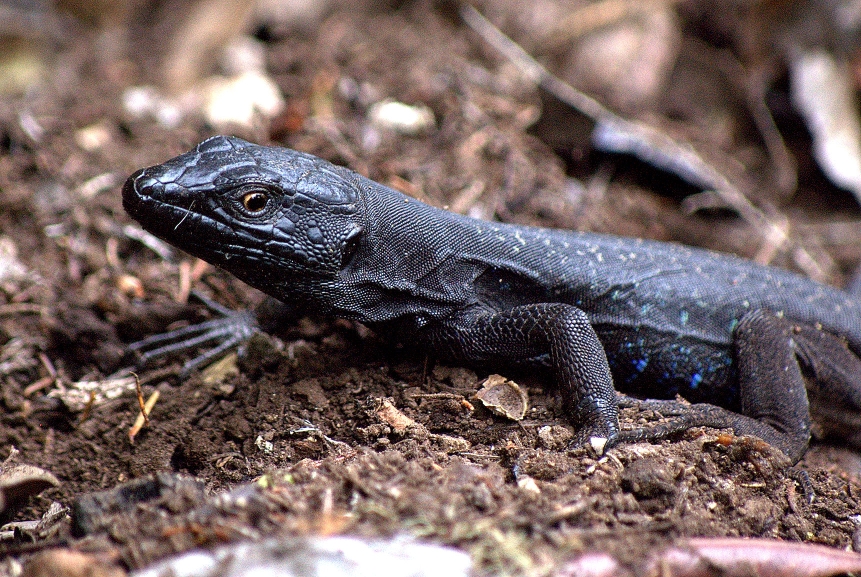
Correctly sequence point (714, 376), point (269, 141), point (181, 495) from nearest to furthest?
point (181, 495)
point (714, 376)
point (269, 141)

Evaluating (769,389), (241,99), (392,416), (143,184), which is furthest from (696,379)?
(241,99)

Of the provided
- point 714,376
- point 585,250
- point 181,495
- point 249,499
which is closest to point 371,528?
point 249,499

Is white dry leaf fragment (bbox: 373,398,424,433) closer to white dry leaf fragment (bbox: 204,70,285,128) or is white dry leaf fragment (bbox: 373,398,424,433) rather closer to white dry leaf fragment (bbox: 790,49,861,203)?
white dry leaf fragment (bbox: 204,70,285,128)

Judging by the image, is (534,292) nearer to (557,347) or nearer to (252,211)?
(557,347)

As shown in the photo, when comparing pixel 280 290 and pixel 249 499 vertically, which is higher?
pixel 280 290

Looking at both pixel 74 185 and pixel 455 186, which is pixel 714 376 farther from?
pixel 74 185

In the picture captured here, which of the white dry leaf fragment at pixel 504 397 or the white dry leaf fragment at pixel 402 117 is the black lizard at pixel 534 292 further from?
the white dry leaf fragment at pixel 402 117

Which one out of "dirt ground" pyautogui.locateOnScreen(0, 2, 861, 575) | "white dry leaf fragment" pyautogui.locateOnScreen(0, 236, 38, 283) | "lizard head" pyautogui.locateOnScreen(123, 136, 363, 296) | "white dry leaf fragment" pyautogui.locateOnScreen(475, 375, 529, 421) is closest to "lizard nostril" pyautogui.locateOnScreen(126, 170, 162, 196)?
"lizard head" pyautogui.locateOnScreen(123, 136, 363, 296)

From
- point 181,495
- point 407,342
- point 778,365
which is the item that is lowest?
point 181,495
